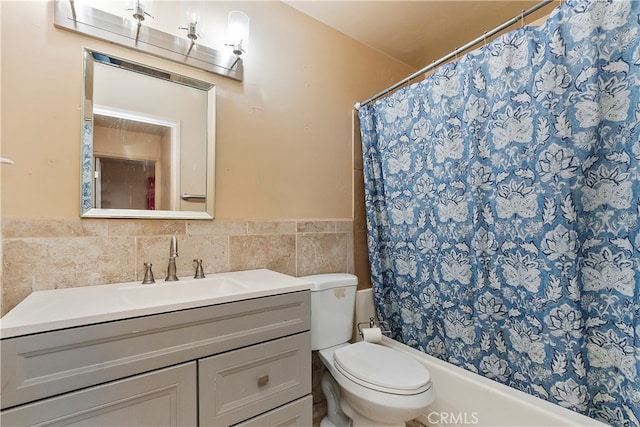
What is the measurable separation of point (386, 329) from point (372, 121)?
1.39 metres

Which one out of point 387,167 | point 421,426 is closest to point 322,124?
point 387,167

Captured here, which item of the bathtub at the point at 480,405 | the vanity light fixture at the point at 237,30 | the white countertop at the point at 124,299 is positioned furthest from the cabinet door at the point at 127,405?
the vanity light fixture at the point at 237,30

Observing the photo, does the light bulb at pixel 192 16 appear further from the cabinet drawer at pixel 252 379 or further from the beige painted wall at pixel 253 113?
the cabinet drawer at pixel 252 379

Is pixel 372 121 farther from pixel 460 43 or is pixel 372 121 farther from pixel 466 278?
pixel 466 278

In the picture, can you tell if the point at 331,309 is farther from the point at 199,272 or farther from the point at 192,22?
the point at 192,22

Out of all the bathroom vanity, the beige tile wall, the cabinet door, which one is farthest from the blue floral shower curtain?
the cabinet door

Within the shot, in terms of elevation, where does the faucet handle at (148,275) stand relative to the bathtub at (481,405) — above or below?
above

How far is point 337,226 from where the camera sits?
193 centimetres

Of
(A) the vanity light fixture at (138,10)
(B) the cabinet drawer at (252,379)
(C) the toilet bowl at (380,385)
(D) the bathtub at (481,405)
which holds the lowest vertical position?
(D) the bathtub at (481,405)

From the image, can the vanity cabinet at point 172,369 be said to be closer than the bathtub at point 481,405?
Yes

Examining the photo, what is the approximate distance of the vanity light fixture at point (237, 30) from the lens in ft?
4.74

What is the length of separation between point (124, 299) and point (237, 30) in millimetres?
1309

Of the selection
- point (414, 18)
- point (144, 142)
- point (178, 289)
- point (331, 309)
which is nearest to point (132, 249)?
point (178, 289)

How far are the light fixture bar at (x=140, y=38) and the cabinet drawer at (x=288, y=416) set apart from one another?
1.52m
